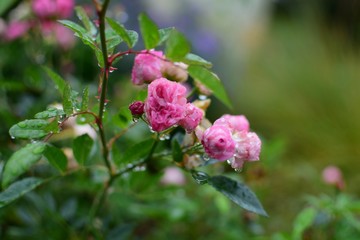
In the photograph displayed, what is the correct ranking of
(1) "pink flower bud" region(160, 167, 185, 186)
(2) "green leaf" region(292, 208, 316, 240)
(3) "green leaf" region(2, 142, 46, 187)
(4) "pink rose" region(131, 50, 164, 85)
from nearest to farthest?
1. (3) "green leaf" region(2, 142, 46, 187)
2. (4) "pink rose" region(131, 50, 164, 85)
3. (2) "green leaf" region(292, 208, 316, 240)
4. (1) "pink flower bud" region(160, 167, 185, 186)

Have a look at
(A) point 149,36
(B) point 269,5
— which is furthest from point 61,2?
(B) point 269,5

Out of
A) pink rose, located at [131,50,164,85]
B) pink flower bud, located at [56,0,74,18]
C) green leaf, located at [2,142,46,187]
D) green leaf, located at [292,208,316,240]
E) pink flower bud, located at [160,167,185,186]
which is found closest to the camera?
green leaf, located at [2,142,46,187]

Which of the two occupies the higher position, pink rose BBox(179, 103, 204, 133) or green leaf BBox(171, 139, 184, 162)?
pink rose BBox(179, 103, 204, 133)

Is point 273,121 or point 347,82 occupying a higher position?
point 347,82

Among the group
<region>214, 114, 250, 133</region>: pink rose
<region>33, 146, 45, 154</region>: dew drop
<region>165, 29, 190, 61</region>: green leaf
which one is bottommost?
<region>214, 114, 250, 133</region>: pink rose

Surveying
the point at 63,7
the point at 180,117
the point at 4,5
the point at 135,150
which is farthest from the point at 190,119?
the point at 63,7

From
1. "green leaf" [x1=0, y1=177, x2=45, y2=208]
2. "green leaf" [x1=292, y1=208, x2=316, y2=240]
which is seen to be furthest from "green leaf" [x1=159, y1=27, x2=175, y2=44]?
"green leaf" [x1=292, y1=208, x2=316, y2=240]

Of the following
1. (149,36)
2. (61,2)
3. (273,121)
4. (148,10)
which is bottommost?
(273,121)

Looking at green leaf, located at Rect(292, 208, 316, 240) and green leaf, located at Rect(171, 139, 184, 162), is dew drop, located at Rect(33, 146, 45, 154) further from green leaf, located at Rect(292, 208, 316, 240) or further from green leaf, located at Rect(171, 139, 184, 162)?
green leaf, located at Rect(292, 208, 316, 240)

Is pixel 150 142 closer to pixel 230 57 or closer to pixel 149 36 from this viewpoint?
pixel 149 36
